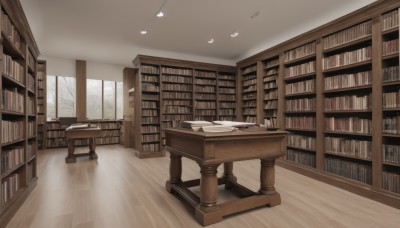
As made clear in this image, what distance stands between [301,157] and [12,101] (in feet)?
14.5

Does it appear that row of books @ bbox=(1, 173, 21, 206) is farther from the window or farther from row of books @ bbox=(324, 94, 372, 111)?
the window

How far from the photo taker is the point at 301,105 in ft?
13.0

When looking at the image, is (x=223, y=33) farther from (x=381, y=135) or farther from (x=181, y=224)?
(x=181, y=224)

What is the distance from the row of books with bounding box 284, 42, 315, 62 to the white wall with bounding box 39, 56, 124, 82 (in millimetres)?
5907

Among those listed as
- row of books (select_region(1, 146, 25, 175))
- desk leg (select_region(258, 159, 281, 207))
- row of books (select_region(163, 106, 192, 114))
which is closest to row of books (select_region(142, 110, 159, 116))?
row of books (select_region(163, 106, 192, 114))

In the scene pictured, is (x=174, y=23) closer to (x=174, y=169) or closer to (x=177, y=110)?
(x=177, y=110)

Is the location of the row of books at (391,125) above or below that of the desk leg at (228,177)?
above

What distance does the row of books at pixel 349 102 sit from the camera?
113 inches

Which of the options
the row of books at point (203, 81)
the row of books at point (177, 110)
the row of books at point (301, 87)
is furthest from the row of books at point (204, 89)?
the row of books at point (301, 87)

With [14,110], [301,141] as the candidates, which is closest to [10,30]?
[14,110]

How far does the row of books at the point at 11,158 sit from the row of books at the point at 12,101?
44 cm

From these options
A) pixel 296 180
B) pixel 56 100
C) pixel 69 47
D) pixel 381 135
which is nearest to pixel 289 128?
pixel 296 180

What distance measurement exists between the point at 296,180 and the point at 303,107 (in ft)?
4.56

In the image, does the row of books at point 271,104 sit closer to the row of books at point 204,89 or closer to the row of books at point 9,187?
the row of books at point 204,89
